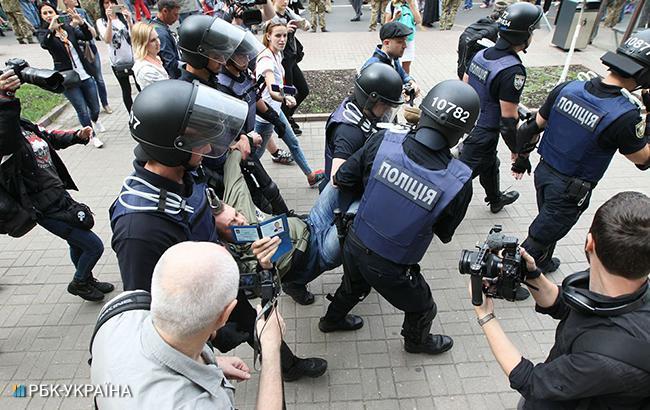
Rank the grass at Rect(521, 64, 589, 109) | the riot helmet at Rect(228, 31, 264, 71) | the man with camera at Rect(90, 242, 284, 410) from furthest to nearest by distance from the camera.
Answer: the grass at Rect(521, 64, 589, 109) < the riot helmet at Rect(228, 31, 264, 71) < the man with camera at Rect(90, 242, 284, 410)

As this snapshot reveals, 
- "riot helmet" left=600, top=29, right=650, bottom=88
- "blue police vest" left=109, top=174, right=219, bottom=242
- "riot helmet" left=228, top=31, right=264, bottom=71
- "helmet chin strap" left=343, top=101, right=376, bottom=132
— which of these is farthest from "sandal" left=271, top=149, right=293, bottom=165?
"riot helmet" left=600, top=29, right=650, bottom=88

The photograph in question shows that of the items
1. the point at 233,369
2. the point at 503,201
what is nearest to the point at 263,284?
the point at 233,369

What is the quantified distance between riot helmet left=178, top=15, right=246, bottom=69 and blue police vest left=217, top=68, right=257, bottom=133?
1.04 ft

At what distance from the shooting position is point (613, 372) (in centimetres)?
142

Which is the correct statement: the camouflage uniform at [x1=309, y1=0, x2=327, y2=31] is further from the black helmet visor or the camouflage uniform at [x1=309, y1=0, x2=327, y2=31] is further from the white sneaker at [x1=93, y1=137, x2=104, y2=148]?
the black helmet visor

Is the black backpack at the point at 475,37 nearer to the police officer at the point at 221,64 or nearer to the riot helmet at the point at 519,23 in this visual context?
the riot helmet at the point at 519,23

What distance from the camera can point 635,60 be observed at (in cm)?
297

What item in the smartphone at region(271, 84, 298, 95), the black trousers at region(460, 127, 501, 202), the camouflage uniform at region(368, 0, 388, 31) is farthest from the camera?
the camouflage uniform at region(368, 0, 388, 31)

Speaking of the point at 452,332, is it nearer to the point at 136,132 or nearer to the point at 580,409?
the point at 580,409

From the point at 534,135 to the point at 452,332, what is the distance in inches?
76.4

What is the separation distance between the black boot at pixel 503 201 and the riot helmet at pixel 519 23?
72.3 inches

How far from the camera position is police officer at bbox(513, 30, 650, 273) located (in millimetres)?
2945

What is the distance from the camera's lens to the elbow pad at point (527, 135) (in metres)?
3.77

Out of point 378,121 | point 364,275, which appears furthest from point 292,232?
point 378,121
